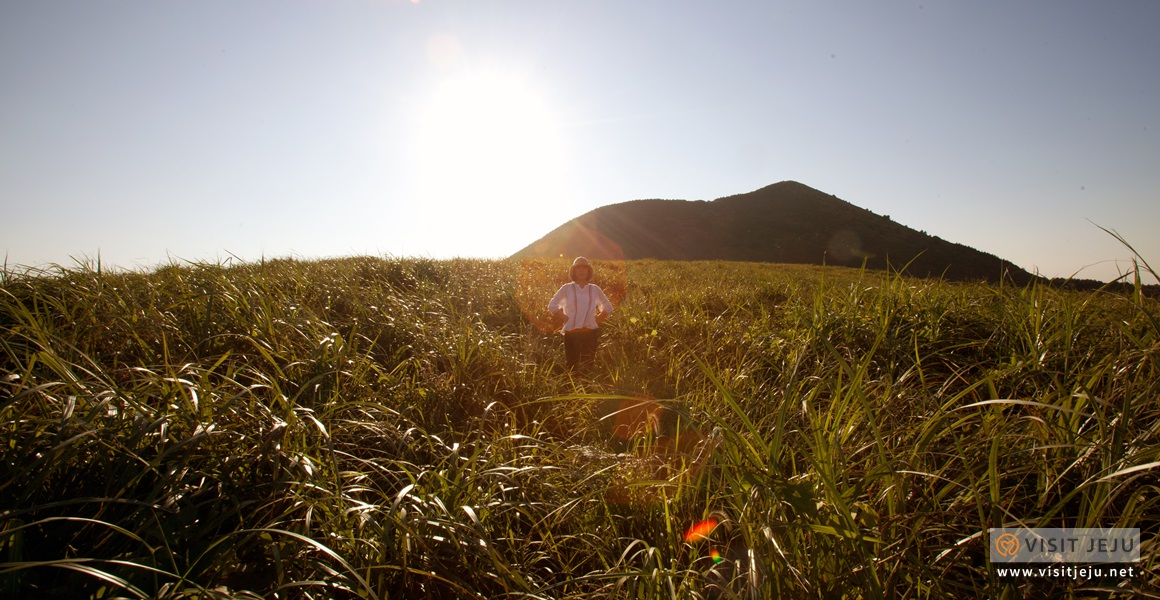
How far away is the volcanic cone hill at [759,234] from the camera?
47500 millimetres

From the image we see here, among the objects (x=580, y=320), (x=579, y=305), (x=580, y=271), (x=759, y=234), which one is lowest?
(x=580, y=320)

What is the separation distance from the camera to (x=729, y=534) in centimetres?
205

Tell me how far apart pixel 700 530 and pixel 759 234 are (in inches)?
2341

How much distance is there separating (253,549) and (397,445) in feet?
3.12

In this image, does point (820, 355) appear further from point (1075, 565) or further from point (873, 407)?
point (1075, 565)

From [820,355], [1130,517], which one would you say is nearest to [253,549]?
[1130,517]

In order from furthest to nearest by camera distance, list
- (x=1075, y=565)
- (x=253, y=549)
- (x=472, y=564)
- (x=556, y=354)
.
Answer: (x=556, y=354), (x=472, y=564), (x=253, y=549), (x=1075, y=565)

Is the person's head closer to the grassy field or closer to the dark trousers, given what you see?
the dark trousers

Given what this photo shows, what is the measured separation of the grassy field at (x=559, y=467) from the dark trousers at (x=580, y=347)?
1.28 metres

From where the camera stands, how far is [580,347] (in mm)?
5348

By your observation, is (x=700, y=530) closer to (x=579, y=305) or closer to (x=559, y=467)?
(x=559, y=467)

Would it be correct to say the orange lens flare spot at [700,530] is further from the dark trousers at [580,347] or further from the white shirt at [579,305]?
the white shirt at [579,305]

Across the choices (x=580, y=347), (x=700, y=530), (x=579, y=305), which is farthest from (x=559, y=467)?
(x=579, y=305)

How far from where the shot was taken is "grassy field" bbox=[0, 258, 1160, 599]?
1.54 meters
